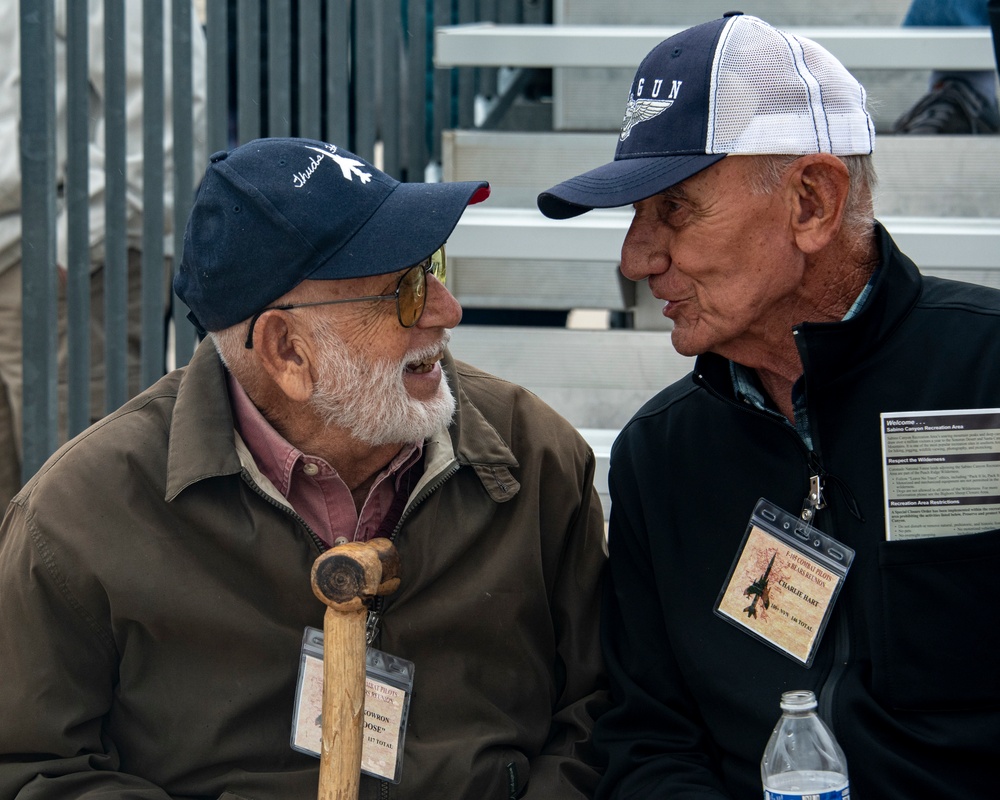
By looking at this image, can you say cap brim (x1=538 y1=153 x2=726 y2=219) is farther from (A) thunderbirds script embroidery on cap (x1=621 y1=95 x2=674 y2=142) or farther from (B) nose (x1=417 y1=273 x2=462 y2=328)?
(B) nose (x1=417 y1=273 x2=462 y2=328)

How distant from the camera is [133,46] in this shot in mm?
3846

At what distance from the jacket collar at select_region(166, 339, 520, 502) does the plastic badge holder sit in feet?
1.07

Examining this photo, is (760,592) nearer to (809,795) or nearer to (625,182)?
(809,795)

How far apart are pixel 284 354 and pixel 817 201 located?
3.03 feet

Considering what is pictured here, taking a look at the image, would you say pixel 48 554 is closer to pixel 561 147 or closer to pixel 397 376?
pixel 397 376

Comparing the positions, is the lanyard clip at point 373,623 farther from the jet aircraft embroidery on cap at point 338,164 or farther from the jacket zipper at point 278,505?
the jet aircraft embroidery on cap at point 338,164

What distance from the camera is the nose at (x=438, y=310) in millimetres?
Answer: 2201

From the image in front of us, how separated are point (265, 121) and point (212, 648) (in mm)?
2403

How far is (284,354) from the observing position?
7.12 feet

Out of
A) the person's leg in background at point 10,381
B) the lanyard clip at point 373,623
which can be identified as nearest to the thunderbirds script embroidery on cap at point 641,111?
the lanyard clip at point 373,623

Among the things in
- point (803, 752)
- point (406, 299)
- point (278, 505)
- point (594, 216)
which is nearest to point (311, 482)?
point (278, 505)

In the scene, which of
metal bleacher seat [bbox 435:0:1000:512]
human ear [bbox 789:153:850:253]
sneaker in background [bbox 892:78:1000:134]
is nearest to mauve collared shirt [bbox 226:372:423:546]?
human ear [bbox 789:153:850:253]

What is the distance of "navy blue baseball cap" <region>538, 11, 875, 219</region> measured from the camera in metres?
1.92

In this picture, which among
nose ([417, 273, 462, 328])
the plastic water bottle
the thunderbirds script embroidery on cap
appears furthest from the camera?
nose ([417, 273, 462, 328])
